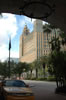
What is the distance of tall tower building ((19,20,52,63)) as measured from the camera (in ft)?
374

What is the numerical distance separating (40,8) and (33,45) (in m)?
117

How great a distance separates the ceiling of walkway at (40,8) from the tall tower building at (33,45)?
3484 inches

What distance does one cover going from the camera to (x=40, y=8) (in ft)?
28.4

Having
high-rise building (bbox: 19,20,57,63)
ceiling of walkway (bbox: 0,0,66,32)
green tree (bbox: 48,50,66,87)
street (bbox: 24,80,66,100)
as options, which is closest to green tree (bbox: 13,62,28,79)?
high-rise building (bbox: 19,20,57,63)

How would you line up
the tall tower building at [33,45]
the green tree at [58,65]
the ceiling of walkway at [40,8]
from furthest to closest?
the tall tower building at [33,45]
the green tree at [58,65]
the ceiling of walkway at [40,8]

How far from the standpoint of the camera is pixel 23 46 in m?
146

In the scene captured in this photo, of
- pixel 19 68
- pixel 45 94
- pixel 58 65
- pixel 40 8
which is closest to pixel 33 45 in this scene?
pixel 19 68

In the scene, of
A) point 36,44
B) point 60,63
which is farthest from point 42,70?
point 60,63

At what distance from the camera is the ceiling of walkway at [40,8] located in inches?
326

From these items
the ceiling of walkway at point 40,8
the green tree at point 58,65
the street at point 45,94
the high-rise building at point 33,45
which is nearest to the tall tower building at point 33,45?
the high-rise building at point 33,45

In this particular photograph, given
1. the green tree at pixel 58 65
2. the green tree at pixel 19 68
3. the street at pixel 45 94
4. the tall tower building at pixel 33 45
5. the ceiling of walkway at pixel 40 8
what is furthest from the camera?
the tall tower building at pixel 33 45

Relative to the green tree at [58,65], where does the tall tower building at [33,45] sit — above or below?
above

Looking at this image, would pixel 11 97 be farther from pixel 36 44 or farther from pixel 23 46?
pixel 23 46

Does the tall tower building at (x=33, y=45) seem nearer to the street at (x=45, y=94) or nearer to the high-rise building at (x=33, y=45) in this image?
the high-rise building at (x=33, y=45)
